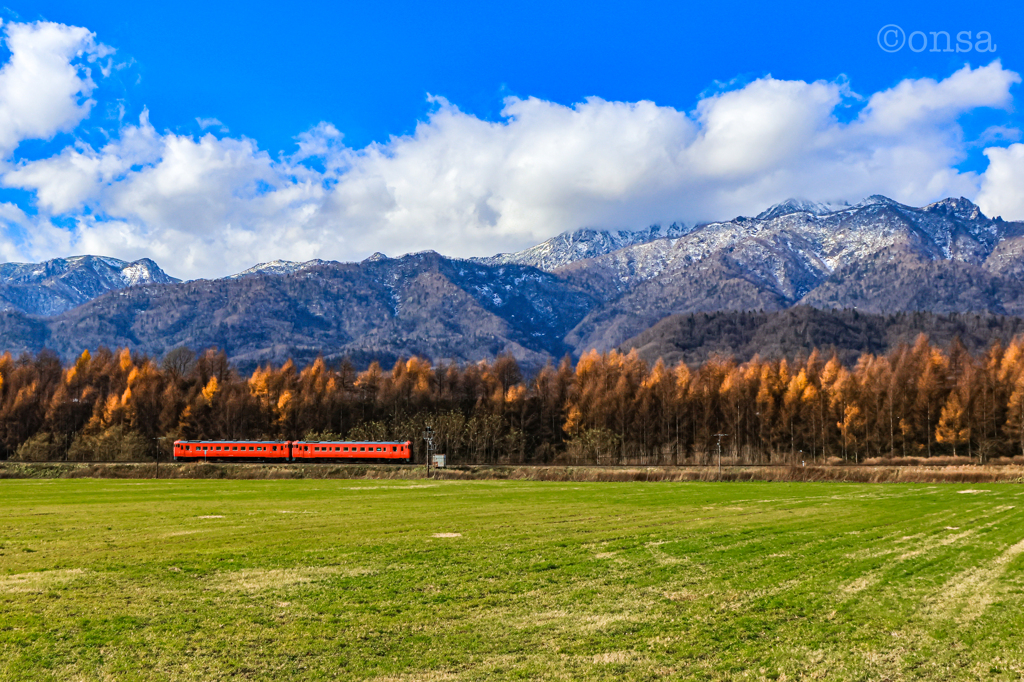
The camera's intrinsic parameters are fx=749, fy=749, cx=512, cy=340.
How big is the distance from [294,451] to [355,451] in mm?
9257

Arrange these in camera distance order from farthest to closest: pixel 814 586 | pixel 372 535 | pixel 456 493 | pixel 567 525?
pixel 456 493
pixel 567 525
pixel 372 535
pixel 814 586

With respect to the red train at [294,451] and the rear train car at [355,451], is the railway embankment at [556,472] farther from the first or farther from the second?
the red train at [294,451]

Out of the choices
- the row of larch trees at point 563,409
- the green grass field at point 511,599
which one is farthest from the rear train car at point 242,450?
the green grass field at point 511,599

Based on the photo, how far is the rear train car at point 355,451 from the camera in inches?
3819

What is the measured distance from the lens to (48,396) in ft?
460

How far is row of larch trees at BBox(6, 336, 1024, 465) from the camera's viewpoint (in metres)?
109

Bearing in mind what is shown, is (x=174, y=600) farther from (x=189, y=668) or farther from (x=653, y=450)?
(x=653, y=450)

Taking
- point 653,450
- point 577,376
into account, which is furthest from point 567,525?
point 577,376

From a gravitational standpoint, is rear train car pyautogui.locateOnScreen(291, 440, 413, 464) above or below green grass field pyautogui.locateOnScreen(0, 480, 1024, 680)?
below

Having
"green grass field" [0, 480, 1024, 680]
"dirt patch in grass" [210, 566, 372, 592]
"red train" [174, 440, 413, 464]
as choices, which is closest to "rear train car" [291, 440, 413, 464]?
"red train" [174, 440, 413, 464]

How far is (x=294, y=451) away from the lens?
10056cm

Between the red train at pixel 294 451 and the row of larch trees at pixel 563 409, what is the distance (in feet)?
35.4

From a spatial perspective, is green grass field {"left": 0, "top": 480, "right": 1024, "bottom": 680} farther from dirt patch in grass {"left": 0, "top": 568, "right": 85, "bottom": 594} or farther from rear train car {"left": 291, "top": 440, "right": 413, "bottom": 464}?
rear train car {"left": 291, "top": 440, "right": 413, "bottom": 464}

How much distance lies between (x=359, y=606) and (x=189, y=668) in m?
4.42
